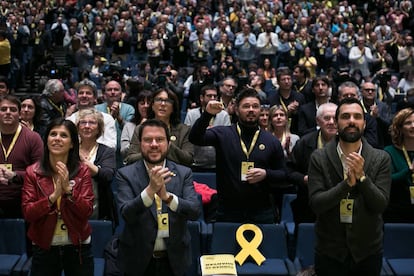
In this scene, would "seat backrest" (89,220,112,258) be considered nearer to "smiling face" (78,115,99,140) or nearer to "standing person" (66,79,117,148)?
"smiling face" (78,115,99,140)

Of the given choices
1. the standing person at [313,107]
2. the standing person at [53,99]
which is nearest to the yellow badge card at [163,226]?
the standing person at [313,107]

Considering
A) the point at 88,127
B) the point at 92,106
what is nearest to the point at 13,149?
the point at 88,127

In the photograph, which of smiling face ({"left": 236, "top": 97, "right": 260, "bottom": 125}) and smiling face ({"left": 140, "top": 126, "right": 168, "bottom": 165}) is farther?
smiling face ({"left": 236, "top": 97, "right": 260, "bottom": 125})

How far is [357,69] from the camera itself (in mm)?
11055

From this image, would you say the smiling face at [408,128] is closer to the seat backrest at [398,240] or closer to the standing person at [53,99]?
the seat backrest at [398,240]

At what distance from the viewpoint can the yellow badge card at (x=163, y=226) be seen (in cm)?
293

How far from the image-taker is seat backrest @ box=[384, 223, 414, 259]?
3.79 m

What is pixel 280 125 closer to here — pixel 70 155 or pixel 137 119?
pixel 137 119

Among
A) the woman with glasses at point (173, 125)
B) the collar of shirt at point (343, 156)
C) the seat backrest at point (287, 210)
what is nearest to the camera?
the collar of shirt at point (343, 156)

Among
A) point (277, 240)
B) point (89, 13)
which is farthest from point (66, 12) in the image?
point (277, 240)

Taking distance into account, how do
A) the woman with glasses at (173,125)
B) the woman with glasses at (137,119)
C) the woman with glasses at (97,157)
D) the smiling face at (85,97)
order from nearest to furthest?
the woman with glasses at (97,157) < the woman with glasses at (173,125) < the woman with glasses at (137,119) < the smiling face at (85,97)

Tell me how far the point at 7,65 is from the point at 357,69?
6.90 metres

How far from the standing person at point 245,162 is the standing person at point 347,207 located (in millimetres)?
919

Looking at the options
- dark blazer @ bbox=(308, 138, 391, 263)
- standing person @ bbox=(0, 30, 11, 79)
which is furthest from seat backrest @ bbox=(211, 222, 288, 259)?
standing person @ bbox=(0, 30, 11, 79)
